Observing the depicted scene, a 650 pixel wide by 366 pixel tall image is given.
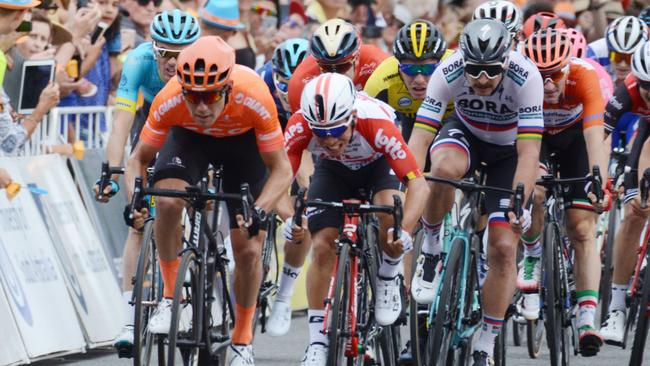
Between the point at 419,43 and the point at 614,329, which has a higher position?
the point at 419,43

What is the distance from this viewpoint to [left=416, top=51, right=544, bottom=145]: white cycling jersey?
10.3 m

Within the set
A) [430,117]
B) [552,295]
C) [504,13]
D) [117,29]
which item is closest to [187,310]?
[430,117]

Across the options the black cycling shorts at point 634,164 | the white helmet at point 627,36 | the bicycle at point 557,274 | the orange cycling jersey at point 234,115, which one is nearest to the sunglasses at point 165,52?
the orange cycling jersey at point 234,115

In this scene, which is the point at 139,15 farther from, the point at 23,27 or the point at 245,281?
the point at 245,281

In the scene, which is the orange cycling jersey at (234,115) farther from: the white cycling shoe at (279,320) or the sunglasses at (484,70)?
the white cycling shoe at (279,320)

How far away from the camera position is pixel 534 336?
1252 centimetres

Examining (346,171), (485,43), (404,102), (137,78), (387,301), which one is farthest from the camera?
(404,102)

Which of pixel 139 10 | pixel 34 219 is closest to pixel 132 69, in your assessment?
pixel 34 219

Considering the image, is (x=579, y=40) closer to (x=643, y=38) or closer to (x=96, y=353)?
(x=643, y=38)

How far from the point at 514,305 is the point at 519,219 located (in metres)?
1.58

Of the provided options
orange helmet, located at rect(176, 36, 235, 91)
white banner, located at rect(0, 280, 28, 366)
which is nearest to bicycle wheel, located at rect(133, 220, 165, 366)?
white banner, located at rect(0, 280, 28, 366)

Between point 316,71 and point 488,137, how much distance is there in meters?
1.96

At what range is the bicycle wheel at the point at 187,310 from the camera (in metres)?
9.13

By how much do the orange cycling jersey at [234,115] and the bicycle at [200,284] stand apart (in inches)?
19.7
